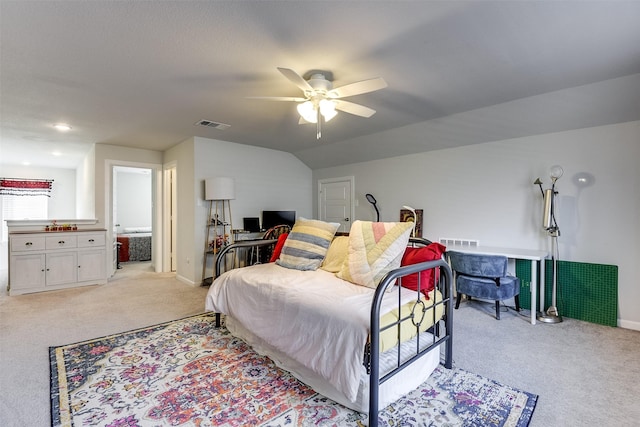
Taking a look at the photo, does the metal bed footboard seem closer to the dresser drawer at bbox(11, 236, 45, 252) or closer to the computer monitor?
the computer monitor

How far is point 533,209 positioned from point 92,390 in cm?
448

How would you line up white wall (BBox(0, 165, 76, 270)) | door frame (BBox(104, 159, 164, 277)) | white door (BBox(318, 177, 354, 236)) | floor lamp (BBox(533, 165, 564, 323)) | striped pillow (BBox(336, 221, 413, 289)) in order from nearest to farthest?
striped pillow (BBox(336, 221, 413, 289))
floor lamp (BBox(533, 165, 564, 323))
door frame (BBox(104, 159, 164, 277))
white door (BBox(318, 177, 354, 236))
white wall (BBox(0, 165, 76, 270))

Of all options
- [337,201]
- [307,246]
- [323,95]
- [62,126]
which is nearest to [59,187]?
[62,126]

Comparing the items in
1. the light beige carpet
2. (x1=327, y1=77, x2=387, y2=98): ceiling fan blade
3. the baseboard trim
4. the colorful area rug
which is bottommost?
the colorful area rug

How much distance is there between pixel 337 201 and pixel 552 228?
135 inches

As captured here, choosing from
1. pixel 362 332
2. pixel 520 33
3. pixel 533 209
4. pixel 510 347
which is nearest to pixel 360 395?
pixel 362 332

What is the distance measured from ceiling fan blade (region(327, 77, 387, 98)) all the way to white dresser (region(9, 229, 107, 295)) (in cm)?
450

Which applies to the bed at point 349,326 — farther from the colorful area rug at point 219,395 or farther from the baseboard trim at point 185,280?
the baseboard trim at point 185,280

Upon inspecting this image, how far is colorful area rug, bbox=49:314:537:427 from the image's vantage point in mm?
1650

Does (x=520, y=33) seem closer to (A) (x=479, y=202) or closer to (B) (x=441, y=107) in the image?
(B) (x=441, y=107)

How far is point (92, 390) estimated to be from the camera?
191 centimetres

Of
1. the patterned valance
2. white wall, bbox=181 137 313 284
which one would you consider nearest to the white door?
white wall, bbox=181 137 313 284

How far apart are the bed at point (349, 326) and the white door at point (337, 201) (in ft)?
10.6

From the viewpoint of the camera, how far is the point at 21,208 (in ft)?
22.6
